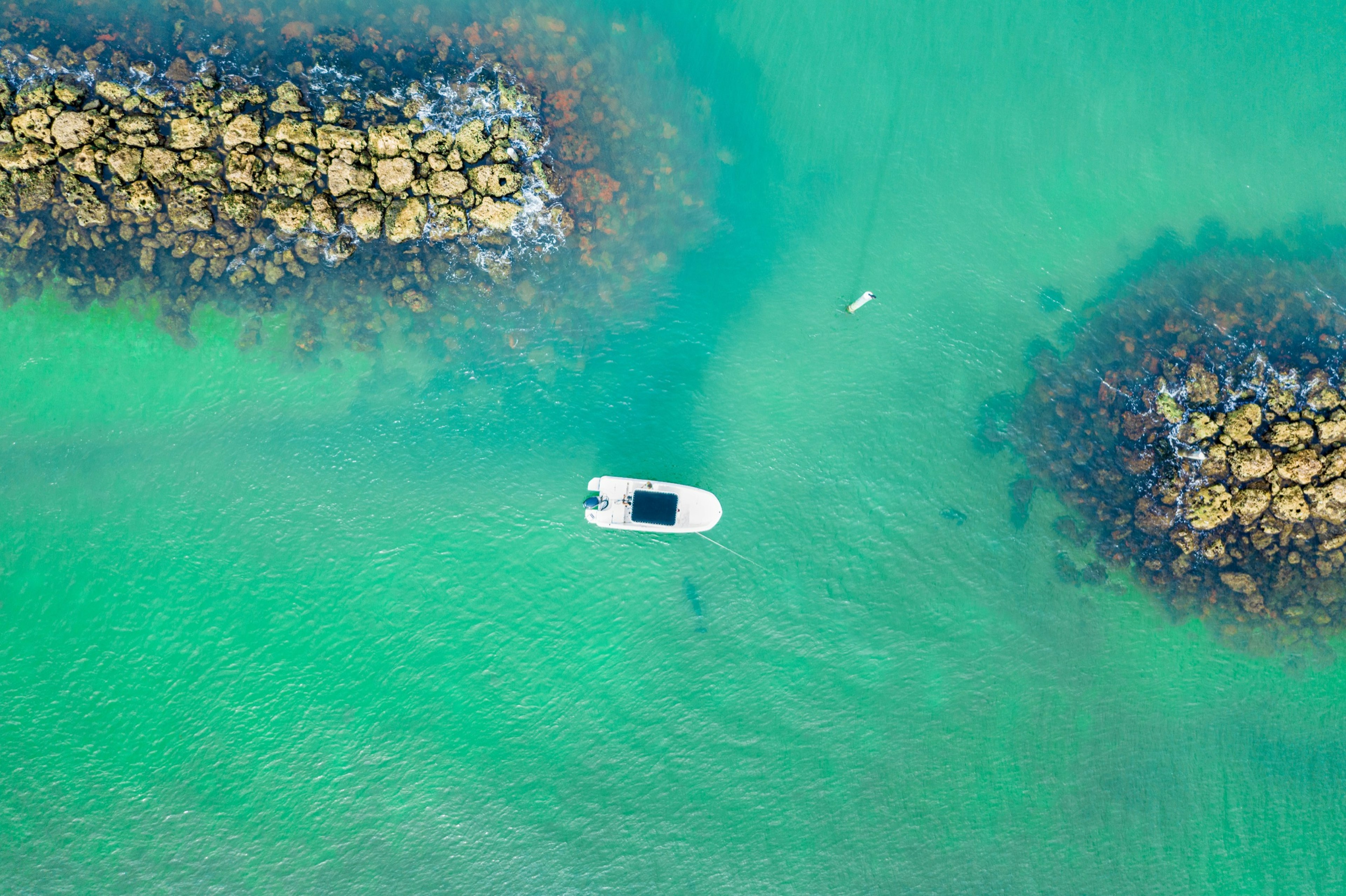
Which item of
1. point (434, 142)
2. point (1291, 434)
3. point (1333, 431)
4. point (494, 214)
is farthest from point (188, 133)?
point (1333, 431)

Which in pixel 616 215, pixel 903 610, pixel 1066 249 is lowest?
pixel 903 610

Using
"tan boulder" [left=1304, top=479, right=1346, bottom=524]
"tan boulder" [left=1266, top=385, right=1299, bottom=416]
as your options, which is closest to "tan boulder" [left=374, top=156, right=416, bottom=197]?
"tan boulder" [left=1266, top=385, right=1299, bottom=416]

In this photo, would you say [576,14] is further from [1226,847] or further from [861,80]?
[1226,847]

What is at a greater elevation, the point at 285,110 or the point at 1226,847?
the point at 285,110

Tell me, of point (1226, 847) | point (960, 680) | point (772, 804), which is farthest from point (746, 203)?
point (1226, 847)

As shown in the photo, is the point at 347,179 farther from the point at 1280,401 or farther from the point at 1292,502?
the point at 1292,502

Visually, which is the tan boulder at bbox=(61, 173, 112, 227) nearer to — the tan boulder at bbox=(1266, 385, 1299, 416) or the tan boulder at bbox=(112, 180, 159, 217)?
the tan boulder at bbox=(112, 180, 159, 217)
